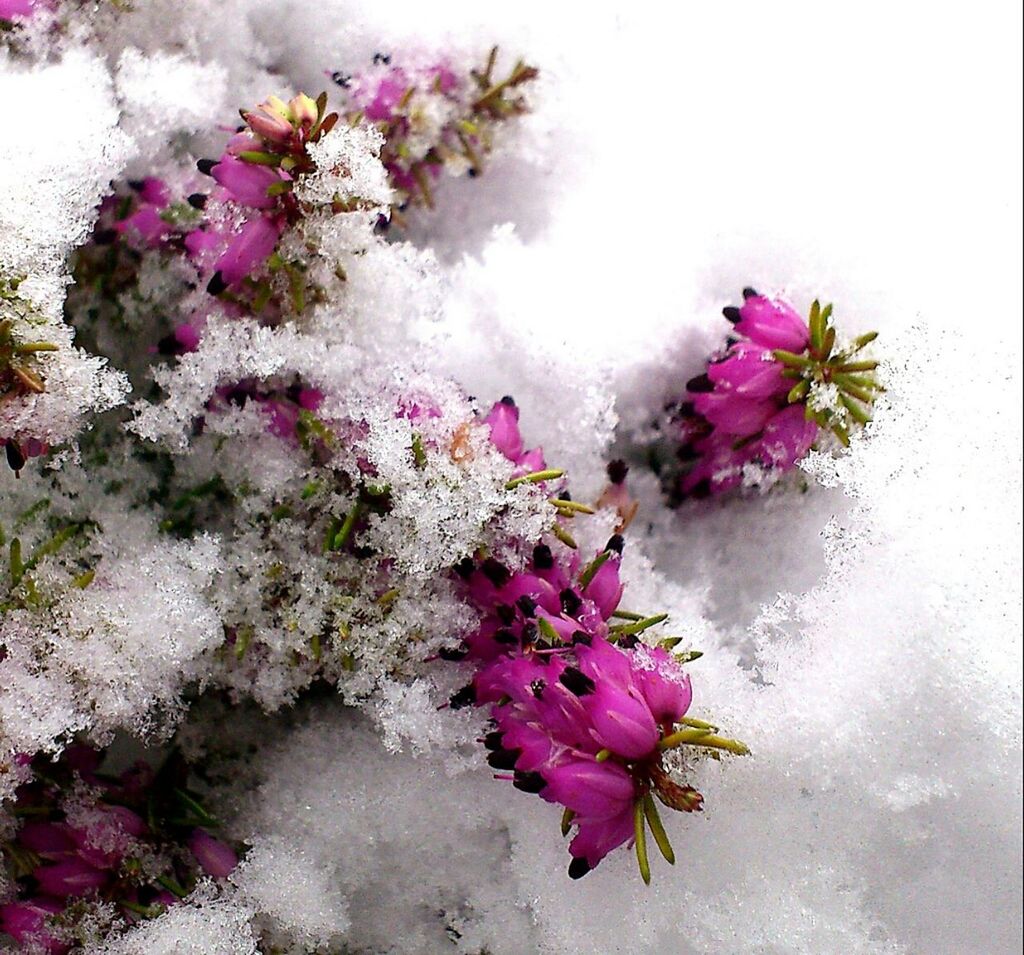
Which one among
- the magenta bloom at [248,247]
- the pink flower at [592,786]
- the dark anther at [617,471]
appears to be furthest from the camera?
the dark anther at [617,471]

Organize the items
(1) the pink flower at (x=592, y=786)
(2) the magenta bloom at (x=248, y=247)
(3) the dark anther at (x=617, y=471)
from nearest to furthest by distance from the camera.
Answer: (1) the pink flower at (x=592, y=786), (2) the magenta bloom at (x=248, y=247), (3) the dark anther at (x=617, y=471)

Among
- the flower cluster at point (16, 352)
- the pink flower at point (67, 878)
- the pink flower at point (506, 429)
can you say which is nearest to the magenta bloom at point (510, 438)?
the pink flower at point (506, 429)

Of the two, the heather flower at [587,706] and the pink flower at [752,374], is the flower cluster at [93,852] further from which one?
the pink flower at [752,374]

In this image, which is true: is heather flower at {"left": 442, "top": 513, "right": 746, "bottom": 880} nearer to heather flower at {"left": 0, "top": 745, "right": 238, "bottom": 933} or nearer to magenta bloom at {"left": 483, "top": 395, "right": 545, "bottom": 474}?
magenta bloom at {"left": 483, "top": 395, "right": 545, "bottom": 474}

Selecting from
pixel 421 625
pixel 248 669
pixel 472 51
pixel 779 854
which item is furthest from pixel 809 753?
pixel 472 51

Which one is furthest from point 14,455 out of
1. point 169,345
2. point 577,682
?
point 577,682

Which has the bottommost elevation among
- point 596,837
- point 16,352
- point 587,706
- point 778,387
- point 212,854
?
point 212,854

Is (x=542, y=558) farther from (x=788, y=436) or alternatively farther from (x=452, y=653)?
(x=788, y=436)
